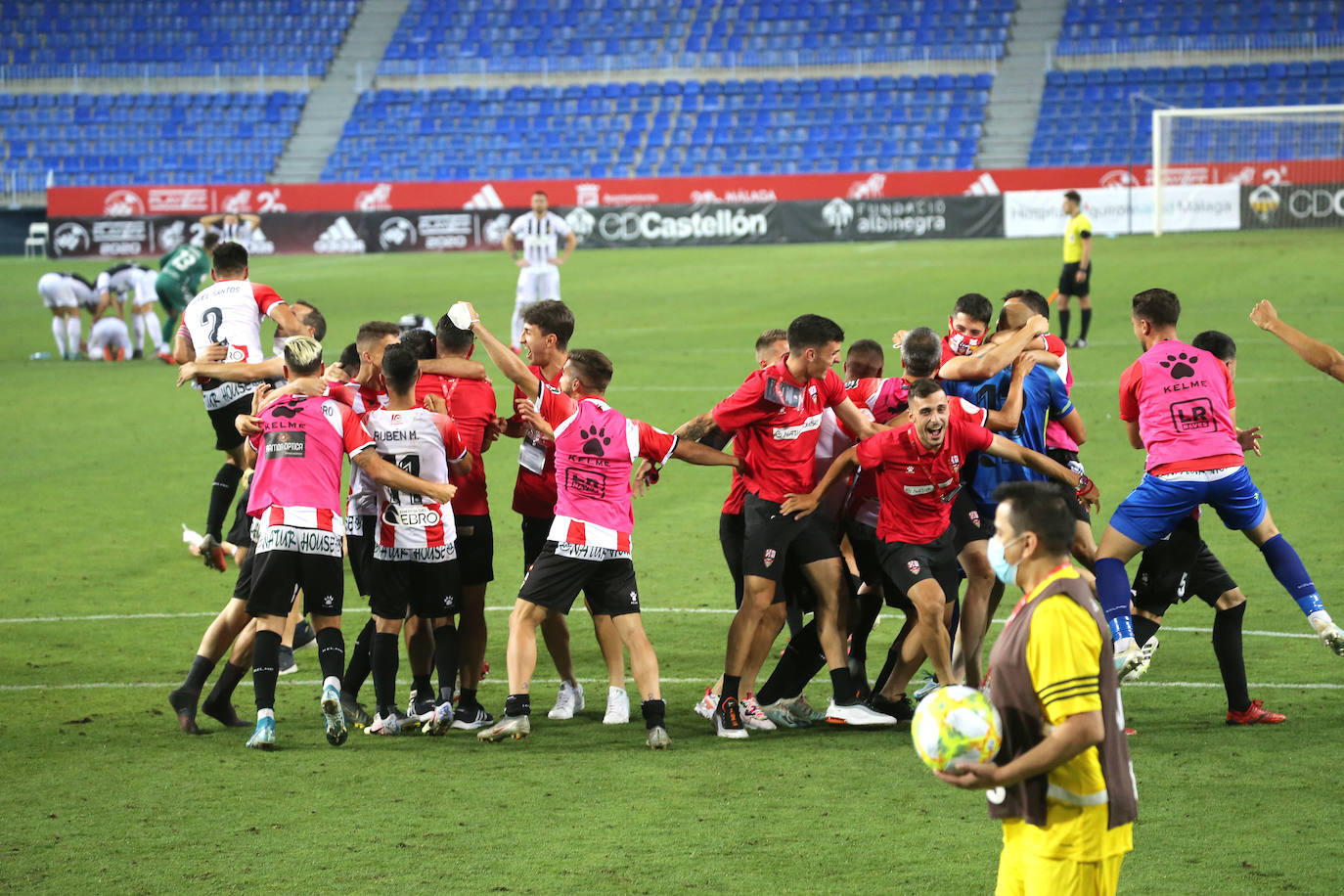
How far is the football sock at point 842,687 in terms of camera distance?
24.0 feet

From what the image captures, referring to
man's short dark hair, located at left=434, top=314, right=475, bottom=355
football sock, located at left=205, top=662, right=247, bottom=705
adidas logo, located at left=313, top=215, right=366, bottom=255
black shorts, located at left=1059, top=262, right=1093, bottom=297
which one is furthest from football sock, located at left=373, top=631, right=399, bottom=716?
adidas logo, located at left=313, top=215, right=366, bottom=255

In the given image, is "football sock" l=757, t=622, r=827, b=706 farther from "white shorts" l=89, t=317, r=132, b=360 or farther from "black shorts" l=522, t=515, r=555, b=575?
"white shorts" l=89, t=317, r=132, b=360

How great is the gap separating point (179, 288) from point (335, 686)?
16923mm

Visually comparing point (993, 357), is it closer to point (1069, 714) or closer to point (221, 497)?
point (1069, 714)

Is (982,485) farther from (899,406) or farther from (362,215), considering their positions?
(362,215)

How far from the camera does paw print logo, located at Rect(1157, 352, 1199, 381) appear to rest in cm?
741

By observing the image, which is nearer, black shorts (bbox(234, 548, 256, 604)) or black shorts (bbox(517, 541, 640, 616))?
black shorts (bbox(517, 541, 640, 616))

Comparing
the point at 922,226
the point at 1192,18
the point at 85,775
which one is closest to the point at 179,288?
the point at 85,775

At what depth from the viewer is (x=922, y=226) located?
41219 mm

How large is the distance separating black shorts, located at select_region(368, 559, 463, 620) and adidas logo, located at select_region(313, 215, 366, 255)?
121 feet

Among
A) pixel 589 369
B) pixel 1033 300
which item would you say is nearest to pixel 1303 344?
pixel 1033 300

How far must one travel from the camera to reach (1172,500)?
7.28m

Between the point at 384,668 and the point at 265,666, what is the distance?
0.57m

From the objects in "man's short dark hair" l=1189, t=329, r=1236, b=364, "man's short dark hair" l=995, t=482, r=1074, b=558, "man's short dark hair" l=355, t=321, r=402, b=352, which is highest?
"man's short dark hair" l=355, t=321, r=402, b=352
